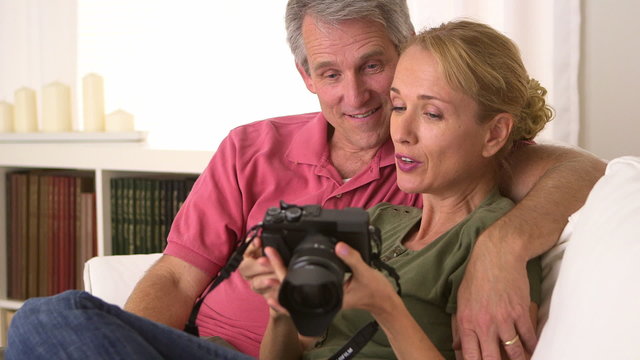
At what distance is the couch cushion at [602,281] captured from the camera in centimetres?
96

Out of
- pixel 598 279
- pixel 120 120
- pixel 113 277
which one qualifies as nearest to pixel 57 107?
pixel 120 120

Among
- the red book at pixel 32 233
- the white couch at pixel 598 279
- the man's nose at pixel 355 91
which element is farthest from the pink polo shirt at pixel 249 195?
the red book at pixel 32 233

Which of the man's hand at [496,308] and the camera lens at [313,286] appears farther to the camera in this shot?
the man's hand at [496,308]

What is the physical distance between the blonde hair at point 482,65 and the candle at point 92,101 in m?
1.62

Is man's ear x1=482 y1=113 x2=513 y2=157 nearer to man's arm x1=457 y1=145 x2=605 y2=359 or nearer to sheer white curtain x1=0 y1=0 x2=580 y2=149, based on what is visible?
man's arm x1=457 y1=145 x2=605 y2=359

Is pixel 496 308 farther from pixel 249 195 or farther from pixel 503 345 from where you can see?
pixel 249 195

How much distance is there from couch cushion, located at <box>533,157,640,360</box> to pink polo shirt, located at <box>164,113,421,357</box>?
0.50m

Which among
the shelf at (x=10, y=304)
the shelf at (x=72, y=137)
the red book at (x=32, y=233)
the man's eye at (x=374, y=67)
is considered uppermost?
the man's eye at (x=374, y=67)

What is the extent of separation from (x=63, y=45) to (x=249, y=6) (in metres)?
0.72

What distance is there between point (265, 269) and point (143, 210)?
155 centimetres

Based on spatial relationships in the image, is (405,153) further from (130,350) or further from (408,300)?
(130,350)

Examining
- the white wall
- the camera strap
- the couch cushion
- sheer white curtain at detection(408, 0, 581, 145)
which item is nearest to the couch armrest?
the camera strap

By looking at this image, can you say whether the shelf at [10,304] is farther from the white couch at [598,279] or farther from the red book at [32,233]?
the white couch at [598,279]

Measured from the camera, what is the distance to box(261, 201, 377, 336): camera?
0.92 metres
